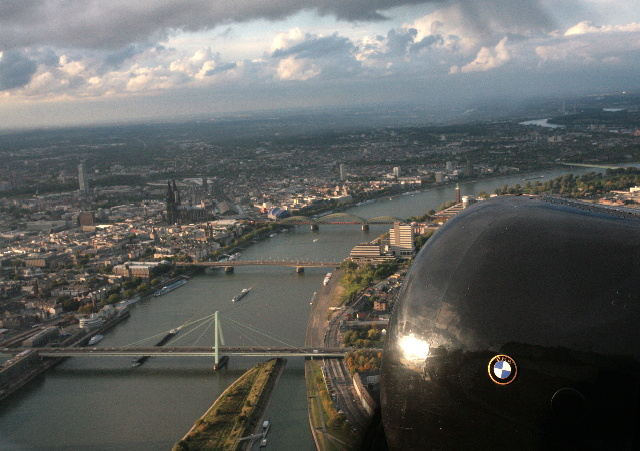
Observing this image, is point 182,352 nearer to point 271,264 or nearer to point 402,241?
point 271,264

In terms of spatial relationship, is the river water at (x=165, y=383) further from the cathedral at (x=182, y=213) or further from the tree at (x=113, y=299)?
the cathedral at (x=182, y=213)

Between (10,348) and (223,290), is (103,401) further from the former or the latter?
(223,290)

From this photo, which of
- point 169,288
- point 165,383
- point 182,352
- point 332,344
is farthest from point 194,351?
point 169,288

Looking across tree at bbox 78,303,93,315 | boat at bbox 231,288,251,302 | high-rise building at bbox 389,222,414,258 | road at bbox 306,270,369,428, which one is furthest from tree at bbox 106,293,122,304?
high-rise building at bbox 389,222,414,258

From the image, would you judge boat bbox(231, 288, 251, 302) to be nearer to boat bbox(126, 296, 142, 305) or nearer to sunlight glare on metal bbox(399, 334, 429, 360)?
boat bbox(126, 296, 142, 305)

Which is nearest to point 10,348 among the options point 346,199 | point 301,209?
point 301,209

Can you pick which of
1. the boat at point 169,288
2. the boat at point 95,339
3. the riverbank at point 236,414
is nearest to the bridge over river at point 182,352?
the riverbank at point 236,414

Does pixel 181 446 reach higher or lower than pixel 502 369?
lower
